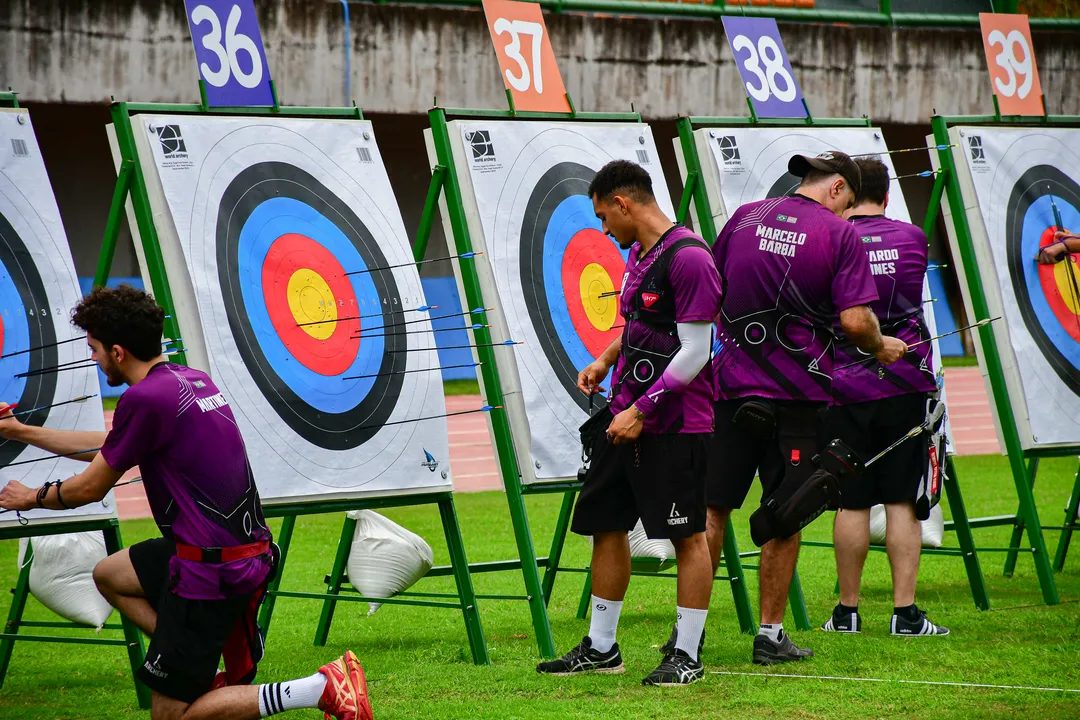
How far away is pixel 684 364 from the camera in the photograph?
3863 mm

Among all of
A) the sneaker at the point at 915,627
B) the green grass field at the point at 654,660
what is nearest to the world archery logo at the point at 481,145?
the green grass field at the point at 654,660

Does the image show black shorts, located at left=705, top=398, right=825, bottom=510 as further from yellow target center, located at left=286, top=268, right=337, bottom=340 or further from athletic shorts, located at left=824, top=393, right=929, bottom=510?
yellow target center, located at left=286, top=268, right=337, bottom=340

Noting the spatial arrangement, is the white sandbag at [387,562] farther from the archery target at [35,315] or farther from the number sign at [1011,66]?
the number sign at [1011,66]

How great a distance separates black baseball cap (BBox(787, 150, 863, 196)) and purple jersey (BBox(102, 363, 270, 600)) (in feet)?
7.10

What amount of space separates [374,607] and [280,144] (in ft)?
5.50

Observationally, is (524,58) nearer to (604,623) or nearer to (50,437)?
(604,623)

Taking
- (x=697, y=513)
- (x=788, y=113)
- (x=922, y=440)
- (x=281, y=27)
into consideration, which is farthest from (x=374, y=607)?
(x=281, y=27)

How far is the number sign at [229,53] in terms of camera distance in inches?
175

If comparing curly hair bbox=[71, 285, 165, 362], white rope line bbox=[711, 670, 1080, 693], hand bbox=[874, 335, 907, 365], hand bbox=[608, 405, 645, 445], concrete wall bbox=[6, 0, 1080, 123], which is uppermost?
concrete wall bbox=[6, 0, 1080, 123]

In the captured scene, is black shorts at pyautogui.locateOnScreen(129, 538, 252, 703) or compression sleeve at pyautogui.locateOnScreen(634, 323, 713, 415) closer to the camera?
black shorts at pyautogui.locateOnScreen(129, 538, 252, 703)

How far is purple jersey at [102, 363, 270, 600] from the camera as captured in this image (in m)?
3.29

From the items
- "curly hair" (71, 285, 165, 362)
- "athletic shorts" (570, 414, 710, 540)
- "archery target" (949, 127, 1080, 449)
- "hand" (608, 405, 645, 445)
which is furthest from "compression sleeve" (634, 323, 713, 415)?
"archery target" (949, 127, 1080, 449)

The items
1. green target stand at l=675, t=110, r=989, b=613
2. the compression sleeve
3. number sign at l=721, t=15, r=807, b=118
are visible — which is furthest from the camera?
number sign at l=721, t=15, r=807, b=118

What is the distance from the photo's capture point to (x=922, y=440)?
4.97m
